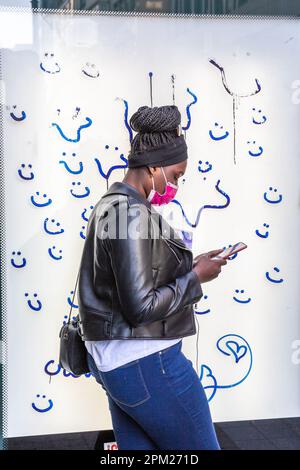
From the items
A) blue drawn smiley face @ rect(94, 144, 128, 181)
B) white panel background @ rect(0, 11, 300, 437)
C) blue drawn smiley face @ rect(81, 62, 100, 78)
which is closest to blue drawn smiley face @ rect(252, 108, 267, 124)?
white panel background @ rect(0, 11, 300, 437)

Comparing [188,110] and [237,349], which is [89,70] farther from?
[237,349]

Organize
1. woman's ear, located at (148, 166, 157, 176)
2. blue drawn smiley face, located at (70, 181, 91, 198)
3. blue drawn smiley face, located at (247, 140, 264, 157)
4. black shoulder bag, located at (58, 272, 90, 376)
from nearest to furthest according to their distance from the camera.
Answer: woman's ear, located at (148, 166, 157, 176), black shoulder bag, located at (58, 272, 90, 376), blue drawn smiley face, located at (70, 181, 91, 198), blue drawn smiley face, located at (247, 140, 264, 157)

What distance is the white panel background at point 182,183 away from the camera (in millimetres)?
3012

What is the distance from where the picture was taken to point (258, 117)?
10.5 feet

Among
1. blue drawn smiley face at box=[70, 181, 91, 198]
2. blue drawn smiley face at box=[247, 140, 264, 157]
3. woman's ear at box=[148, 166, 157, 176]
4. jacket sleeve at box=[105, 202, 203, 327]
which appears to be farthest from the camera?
blue drawn smiley face at box=[247, 140, 264, 157]

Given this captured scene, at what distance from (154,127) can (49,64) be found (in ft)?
3.25

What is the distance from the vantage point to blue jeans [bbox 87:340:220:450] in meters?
2.07

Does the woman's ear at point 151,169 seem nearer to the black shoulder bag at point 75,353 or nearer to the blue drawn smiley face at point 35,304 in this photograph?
the black shoulder bag at point 75,353

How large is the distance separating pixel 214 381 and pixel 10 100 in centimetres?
173

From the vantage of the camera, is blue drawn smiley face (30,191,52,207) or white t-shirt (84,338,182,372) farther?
blue drawn smiley face (30,191,52,207)

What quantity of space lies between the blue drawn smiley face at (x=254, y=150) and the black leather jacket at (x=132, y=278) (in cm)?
113

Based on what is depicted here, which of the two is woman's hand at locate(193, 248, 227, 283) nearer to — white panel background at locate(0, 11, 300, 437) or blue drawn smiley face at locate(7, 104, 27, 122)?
white panel background at locate(0, 11, 300, 437)

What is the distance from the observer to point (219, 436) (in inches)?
132
